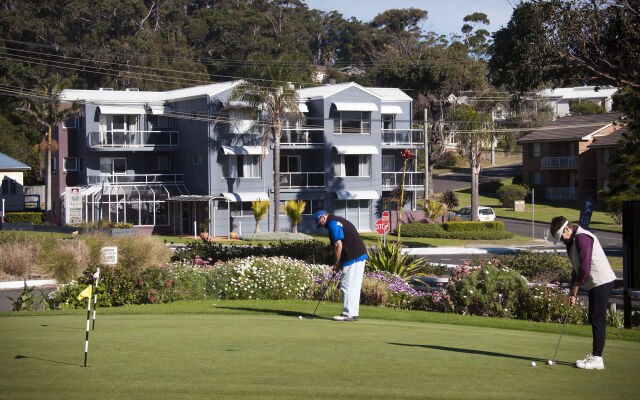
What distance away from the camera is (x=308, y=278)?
698 inches

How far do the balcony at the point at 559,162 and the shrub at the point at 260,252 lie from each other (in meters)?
46.0

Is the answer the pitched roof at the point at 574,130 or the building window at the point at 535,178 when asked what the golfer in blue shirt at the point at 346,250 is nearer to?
the pitched roof at the point at 574,130

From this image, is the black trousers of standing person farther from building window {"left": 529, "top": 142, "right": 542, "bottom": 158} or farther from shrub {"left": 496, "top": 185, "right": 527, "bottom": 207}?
building window {"left": 529, "top": 142, "right": 542, "bottom": 158}

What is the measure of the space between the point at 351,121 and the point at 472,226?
12.4m

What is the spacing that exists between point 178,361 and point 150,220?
4539cm

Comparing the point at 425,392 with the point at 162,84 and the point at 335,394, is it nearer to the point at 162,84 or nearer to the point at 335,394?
the point at 335,394

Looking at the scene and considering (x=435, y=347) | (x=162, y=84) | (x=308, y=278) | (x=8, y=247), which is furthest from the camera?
(x=162, y=84)

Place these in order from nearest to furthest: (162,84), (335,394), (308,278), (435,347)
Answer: (335,394), (435,347), (308,278), (162,84)

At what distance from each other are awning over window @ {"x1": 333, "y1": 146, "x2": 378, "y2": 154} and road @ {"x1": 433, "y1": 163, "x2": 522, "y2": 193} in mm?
19498

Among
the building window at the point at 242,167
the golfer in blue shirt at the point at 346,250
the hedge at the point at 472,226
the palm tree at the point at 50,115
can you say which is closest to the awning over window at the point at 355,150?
the building window at the point at 242,167

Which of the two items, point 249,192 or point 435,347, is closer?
point 435,347

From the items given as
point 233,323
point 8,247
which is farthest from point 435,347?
point 8,247

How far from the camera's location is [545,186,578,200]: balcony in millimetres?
68438

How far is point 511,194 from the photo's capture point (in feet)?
216
